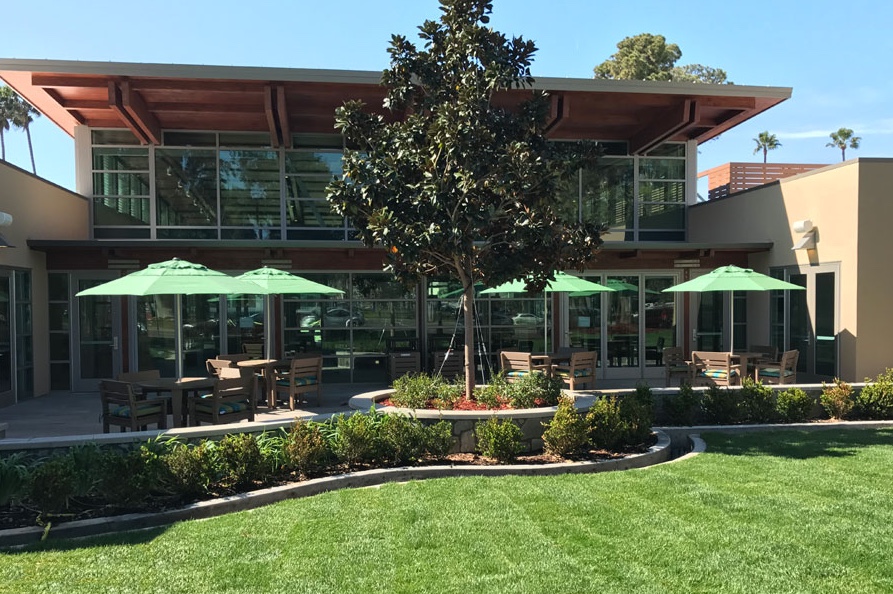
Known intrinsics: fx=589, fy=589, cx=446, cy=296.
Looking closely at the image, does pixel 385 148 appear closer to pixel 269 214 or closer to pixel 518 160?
pixel 518 160

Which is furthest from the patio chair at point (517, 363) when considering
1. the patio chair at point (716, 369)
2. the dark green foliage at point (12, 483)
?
the dark green foliage at point (12, 483)

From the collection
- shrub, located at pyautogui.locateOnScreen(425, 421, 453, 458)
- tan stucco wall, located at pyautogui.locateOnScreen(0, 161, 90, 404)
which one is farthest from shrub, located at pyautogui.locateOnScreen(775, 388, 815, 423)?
tan stucco wall, located at pyautogui.locateOnScreen(0, 161, 90, 404)

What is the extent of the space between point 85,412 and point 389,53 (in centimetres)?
783

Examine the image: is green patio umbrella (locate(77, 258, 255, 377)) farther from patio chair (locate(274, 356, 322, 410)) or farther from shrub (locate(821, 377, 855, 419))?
shrub (locate(821, 377, 855, 419))

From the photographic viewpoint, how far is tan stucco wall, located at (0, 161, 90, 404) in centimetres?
1077

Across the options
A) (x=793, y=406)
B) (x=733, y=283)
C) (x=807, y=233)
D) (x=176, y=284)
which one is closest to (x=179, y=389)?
(x=176, y=284)

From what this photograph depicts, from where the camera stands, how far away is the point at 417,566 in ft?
12.8

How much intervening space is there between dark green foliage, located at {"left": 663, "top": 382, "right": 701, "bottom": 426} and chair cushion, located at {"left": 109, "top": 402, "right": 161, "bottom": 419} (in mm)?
6886

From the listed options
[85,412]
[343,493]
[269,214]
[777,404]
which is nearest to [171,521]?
[343,493]

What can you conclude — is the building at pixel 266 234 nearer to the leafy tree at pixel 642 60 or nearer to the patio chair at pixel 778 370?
the patio chair at pixel 778 370

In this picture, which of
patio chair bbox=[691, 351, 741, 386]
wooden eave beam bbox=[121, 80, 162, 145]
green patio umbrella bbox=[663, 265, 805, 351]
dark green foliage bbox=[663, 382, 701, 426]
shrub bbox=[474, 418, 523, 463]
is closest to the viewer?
shrub bbox=[474, 418, 523, 463]

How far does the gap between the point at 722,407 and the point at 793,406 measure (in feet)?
3.47

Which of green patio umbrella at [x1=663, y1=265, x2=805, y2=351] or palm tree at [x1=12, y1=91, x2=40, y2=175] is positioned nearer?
green patio umbrella at [x1=663, y1=265, x2=805, y2=351]

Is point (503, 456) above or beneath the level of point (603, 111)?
beneath
